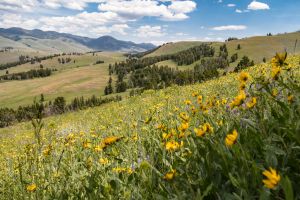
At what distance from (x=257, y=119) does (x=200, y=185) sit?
2.94 feet

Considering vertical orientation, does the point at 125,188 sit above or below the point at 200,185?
below

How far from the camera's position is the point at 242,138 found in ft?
10.4

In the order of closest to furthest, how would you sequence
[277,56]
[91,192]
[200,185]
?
[200,185] → [277,56] → [91,192]

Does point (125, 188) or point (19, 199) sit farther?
point (19, 199)

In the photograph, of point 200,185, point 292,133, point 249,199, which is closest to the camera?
point 249,199

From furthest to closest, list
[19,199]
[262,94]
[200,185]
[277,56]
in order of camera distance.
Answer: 1. [19,199]
2. [262,94]
3. [277,56]
4. [200,185]

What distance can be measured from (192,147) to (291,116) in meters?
1.01

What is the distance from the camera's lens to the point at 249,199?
2.05 meters

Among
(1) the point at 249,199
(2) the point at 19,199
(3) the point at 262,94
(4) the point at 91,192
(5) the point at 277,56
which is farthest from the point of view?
(2) the point at 19,199

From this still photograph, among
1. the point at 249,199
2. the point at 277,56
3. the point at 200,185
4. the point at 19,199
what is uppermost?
the point at 277,56

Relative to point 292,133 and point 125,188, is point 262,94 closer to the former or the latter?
point 292,133

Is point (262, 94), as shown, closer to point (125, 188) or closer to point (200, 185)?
point (200, 185)

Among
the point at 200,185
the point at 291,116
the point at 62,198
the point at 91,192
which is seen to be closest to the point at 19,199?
the point at 62,198

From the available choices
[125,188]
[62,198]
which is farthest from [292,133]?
[62,198]
